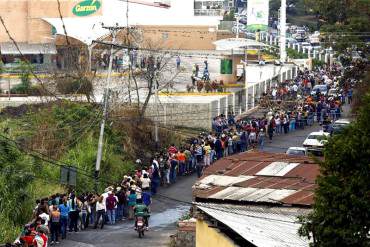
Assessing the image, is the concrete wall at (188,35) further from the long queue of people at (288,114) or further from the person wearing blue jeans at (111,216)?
the person wearing blue jeans at (111,216)

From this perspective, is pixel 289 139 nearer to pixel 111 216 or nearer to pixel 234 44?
pixel 234 44

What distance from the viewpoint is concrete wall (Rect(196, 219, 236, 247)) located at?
23.7 m

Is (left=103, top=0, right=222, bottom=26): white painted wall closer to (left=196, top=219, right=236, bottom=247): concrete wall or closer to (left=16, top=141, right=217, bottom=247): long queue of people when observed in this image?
(left=16, top=141, right=217, bottom=247): long queue of people

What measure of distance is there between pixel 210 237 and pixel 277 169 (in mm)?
4133

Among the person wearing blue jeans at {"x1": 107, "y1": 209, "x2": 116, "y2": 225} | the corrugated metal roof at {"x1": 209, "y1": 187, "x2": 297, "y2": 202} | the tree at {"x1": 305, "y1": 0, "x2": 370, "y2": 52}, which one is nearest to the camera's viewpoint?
the corrugated metal roof at {"x1": 209, "y1": 187, "x2": 297, "y2": 202}

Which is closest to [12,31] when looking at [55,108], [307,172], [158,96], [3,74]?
[3,74]

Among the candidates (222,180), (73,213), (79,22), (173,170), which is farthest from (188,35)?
(222,180)

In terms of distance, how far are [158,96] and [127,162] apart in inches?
334

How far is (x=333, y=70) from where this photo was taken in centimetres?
6222

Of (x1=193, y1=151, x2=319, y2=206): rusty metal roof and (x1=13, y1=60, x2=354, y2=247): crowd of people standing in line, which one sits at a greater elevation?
(x1=193, y1=151, x2=319, y2=206): rusty metal roof

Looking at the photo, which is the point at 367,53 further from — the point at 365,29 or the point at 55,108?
the point at 55,108

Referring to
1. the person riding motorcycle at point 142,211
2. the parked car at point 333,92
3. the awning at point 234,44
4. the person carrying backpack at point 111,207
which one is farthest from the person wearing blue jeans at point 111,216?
the awning at point 234,44

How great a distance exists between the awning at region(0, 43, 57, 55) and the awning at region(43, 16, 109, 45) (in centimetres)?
89

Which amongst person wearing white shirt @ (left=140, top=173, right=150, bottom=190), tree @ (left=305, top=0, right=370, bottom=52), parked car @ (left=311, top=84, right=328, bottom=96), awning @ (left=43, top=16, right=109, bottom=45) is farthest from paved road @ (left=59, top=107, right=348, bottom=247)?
awning @ (left=43, top=16, right=109, bottom=45)
